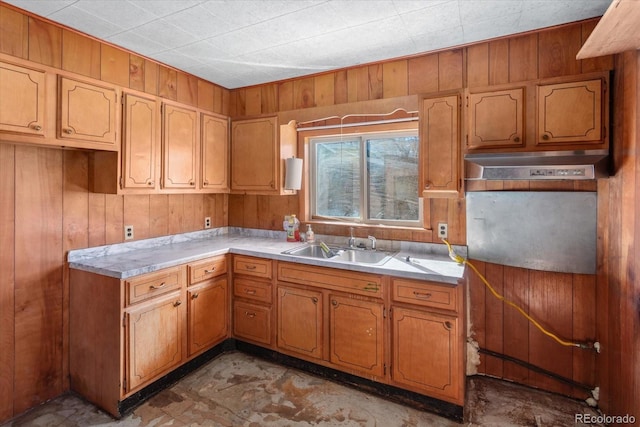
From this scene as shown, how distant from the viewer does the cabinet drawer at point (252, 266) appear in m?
2.66

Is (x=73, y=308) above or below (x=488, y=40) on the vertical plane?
below

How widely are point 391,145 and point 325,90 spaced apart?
766 millimetres

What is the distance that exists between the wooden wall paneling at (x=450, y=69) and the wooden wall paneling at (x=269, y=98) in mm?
1509

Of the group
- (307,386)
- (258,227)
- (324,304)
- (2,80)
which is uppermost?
(2,80)

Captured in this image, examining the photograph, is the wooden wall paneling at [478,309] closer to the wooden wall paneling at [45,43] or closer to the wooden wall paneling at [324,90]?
the wooden wall paneling at [324,90]

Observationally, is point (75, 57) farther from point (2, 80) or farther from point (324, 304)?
point (324, 304)

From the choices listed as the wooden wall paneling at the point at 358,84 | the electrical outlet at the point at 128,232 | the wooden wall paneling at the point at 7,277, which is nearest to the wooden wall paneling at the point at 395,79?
the wooden wall paneling at the point at 358,84

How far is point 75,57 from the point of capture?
217 cm

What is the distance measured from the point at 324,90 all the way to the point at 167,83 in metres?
1.36

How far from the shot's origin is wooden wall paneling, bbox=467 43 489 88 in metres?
2.30

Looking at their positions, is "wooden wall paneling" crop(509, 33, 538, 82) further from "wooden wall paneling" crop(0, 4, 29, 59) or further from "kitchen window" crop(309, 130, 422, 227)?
"wooden wall paneling" crop(0, 4, 29, 59)

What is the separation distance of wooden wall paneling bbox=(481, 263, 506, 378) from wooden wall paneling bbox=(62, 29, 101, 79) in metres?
3.16

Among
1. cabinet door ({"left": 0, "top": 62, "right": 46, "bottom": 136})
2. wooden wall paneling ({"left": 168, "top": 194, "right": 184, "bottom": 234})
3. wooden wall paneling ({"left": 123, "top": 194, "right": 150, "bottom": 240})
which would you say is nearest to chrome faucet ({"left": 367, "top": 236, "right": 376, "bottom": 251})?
wooden wall paneling ({"left": 168, "top": 194, "right": 184, "bottom": 234})

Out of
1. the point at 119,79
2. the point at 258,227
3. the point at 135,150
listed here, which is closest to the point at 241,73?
the point at 119,79
